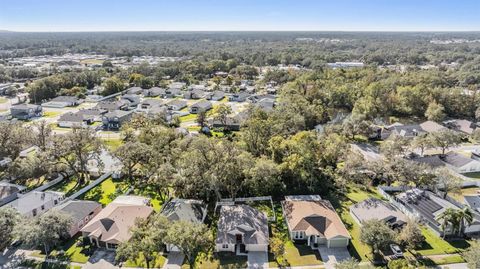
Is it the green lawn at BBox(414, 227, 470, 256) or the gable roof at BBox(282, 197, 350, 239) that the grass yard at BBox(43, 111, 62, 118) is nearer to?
the gable roof at BBox(282, 197, 350, 239)

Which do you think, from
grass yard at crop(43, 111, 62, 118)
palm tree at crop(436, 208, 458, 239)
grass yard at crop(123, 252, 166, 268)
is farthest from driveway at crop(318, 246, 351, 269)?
grass yard at crop(43, 111, 62, 118)

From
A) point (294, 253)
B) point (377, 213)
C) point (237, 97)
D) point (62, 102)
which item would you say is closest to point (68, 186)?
point (294, 253)

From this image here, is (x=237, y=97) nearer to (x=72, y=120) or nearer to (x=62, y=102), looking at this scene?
(x=72, y=120)

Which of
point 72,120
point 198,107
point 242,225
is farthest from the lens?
point 198,107

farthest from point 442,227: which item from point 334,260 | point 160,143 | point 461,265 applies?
point 160,143

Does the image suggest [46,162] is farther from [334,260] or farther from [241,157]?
[334,260]

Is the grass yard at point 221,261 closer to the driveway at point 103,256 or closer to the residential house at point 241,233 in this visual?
the residential house at point 241,233
